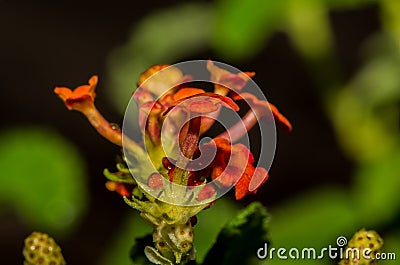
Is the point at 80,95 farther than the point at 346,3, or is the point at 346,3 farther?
the point at 346,3

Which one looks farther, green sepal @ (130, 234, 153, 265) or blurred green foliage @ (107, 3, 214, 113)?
blurred green foliage @ (107, 3, 214, 113)

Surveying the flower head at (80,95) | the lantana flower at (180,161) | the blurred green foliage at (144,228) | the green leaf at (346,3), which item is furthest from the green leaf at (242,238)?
the green leaf at (346,3)

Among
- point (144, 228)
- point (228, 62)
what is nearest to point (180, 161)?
point (144, 228)

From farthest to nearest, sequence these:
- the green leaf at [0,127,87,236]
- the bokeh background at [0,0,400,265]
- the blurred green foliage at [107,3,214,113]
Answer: the blurred green foliage at [107,3,214,113] < the green leaf at [0,127,87,236] < the bokeh background at [0,0,400,265]

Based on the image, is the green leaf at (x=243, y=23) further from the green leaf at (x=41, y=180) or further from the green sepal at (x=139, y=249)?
the green sepal at (x=139, y=249)

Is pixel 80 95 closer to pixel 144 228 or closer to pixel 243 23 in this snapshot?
pixel 144 228

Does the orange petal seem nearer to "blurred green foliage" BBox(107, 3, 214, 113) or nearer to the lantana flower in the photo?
the lantana flower

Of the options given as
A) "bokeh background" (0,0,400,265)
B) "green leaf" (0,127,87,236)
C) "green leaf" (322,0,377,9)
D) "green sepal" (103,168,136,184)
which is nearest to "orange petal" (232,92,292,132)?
"green sepal" (103,168,136,184)
